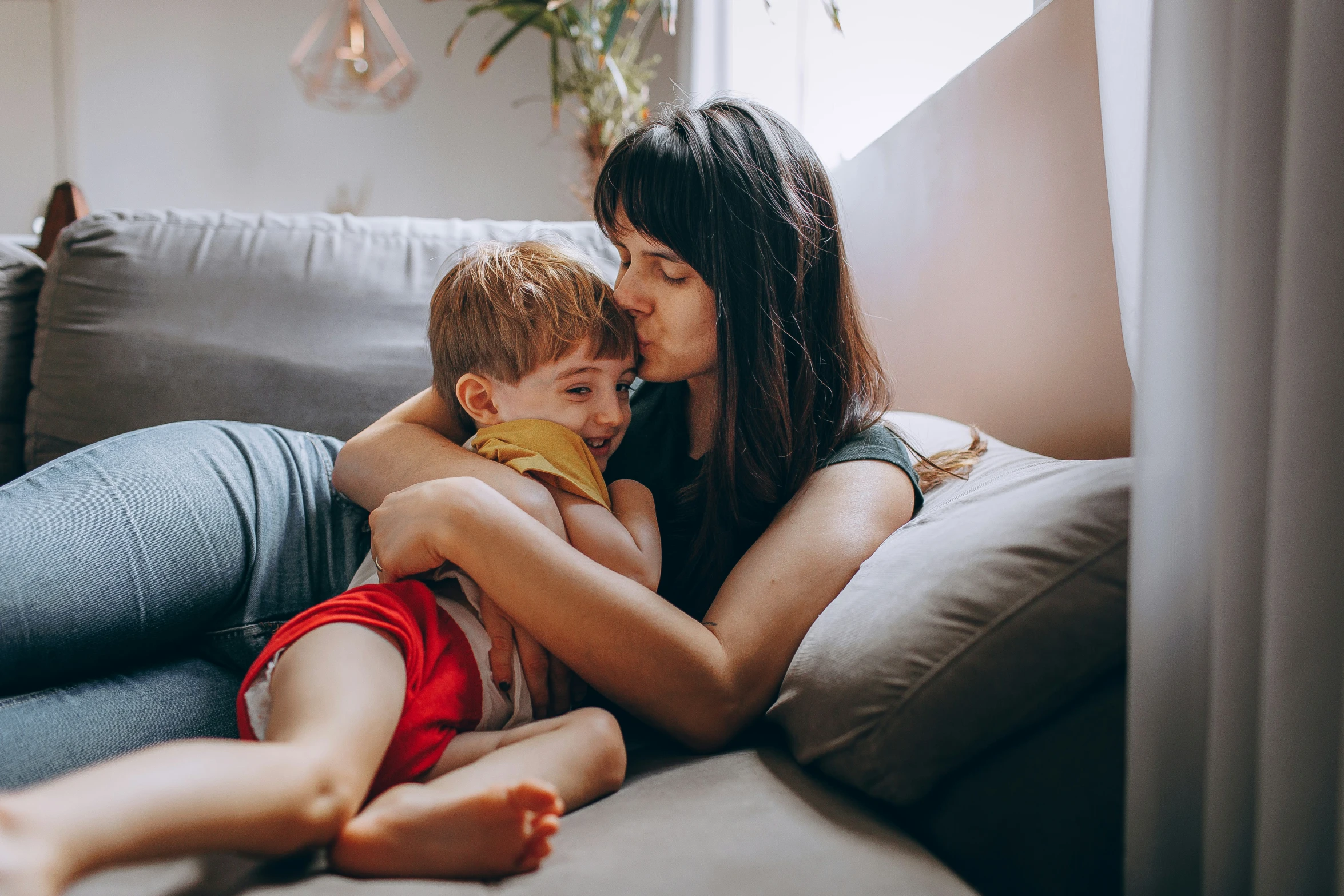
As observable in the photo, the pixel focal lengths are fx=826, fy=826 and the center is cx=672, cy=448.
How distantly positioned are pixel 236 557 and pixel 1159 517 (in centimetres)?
98

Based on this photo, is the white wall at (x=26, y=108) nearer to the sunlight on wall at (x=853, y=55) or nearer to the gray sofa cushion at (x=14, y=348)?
the gray sofa cushion at (x=14, y=348)

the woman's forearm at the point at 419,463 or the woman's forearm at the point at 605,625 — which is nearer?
the woman's forearm at the point at 605,625

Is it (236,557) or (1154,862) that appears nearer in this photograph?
(1154,862)

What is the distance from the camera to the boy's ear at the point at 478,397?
100 cm

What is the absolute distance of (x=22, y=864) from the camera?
1.34ft

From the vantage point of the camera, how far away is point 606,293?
1021 mm

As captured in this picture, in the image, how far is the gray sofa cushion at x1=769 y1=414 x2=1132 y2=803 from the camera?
0.60 metres

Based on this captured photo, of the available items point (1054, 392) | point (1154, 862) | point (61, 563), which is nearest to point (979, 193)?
point (1054, 392)

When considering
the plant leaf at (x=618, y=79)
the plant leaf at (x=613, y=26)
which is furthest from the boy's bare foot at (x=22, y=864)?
the plant leaf at (x=618, y=79)

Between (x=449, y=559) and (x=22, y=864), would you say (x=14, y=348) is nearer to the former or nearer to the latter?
(x=449, y=559)

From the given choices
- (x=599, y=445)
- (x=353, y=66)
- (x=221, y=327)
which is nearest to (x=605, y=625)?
(x=599, y=445)

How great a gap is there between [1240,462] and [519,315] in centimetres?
71

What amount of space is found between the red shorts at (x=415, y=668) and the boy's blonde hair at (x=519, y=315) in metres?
0.31

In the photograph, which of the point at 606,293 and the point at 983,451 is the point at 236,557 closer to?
the point at 606,293
